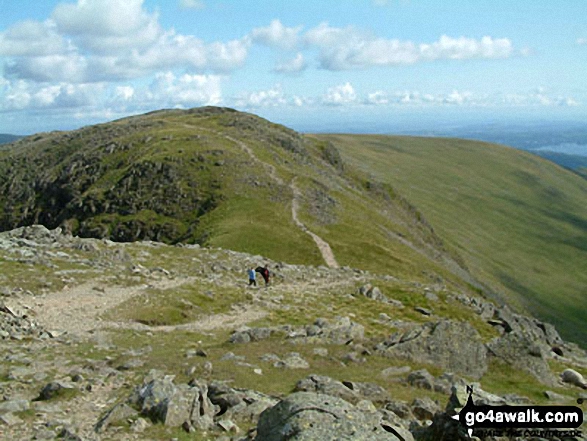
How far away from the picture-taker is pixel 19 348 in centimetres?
2330

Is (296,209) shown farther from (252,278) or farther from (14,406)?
(14,406)

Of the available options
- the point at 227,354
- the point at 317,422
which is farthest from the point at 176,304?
the point at 317,422

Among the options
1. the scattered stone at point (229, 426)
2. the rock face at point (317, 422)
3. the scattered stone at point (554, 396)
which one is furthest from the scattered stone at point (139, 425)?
the scattered stone at point (554, 396)

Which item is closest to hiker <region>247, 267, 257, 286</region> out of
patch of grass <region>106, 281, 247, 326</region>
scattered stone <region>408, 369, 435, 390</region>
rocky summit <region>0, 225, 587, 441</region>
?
rocky summit <region>0, 225, 587, 441</region>

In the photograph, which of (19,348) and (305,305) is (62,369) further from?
(305,305)

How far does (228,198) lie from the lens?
94.8 m

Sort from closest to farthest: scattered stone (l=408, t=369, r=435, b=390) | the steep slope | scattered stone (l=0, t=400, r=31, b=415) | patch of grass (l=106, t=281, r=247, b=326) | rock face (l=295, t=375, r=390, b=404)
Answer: scattered stone (l=0, t=400, r=31, b=415) < rock face (l=295, t=375, r=390, b=404) < scattered stone (l=408, t=369, r=435, b=390) < patch of grass (l=106, t=281, r=247, b=326) < the steep slope

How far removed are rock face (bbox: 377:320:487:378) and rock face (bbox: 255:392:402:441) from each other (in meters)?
14.0

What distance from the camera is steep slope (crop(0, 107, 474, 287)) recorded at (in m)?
80.0

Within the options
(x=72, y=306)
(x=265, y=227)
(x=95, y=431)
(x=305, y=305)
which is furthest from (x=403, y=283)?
(x=95, y=431)

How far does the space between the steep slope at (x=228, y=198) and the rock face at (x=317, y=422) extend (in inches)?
2251

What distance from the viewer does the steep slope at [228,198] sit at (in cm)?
8000

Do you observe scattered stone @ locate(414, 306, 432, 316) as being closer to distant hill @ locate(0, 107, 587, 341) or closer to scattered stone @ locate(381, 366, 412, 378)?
distant hill @ locate(0, 107, 587, 341)

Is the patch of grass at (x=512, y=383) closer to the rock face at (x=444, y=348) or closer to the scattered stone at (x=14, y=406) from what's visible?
the rock face at (x=444, y=348)
